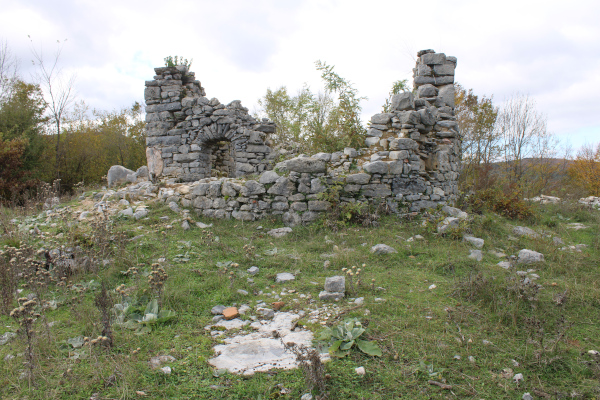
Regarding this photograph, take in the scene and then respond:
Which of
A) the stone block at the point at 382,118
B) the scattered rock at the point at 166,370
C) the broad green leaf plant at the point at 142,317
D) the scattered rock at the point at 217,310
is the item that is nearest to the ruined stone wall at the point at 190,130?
the stone block at the point at 382,118

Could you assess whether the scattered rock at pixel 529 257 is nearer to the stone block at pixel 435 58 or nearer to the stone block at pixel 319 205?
the stone block at pixel 319 205

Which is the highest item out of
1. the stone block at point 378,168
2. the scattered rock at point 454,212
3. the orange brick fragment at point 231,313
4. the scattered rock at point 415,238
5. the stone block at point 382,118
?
the stone block at point 382,118

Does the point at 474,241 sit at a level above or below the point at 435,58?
below

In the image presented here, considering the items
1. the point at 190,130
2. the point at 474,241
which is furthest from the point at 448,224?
the point at 190,130

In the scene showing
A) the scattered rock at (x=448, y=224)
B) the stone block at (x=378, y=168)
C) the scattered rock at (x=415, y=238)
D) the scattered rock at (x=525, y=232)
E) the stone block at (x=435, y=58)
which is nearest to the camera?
the scattered rock at (x=415, y=238)

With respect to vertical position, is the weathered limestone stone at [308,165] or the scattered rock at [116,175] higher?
the weathered limestone stone at [308,165]

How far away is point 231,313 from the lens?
349 centimetres

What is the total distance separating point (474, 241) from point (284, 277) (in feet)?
10.5

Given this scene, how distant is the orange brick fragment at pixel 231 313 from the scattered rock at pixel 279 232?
2.77 meters

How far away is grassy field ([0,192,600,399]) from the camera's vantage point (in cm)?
240

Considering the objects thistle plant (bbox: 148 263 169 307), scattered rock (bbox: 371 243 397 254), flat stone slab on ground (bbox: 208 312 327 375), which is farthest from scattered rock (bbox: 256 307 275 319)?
scattered rock (bbox: 371 243 397 254)

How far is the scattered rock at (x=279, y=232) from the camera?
6318 mm

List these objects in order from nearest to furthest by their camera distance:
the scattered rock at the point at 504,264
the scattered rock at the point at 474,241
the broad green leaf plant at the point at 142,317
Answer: the broad green leaf plant at the point at 142,317
the scattered rock at the point at 504,264
the scattered rock at the point at 474,241

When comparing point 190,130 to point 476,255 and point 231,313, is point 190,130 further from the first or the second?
point 476,255
